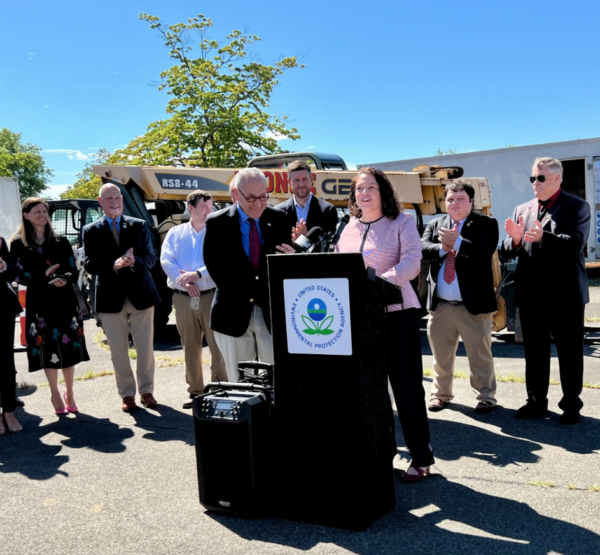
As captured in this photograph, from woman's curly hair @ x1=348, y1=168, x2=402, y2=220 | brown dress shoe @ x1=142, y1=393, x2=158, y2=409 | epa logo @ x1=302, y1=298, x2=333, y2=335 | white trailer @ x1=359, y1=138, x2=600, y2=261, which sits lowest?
brown dress shoe @ x1=142, y1=393, x2=158, y2=409

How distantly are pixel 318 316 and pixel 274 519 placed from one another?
115cm

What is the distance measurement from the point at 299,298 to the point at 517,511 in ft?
5.40

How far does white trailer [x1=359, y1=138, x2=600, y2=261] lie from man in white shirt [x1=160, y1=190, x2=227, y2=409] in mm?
12126

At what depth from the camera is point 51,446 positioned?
5.25 m

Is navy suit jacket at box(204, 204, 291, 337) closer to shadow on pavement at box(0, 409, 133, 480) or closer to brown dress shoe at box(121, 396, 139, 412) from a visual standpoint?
shadow on pavement at box(0, 409, 133, 480)

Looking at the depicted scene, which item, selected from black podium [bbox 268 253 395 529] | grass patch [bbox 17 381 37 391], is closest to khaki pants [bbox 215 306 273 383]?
black podium [bbox 268 253 395 529]

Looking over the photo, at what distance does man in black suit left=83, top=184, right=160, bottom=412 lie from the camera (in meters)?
6.09

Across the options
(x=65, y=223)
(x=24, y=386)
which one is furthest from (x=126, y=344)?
(x=65, y=223)

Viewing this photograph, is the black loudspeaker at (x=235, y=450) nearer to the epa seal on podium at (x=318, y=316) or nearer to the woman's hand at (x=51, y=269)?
the epa seal on podium at (x=318, y=316)

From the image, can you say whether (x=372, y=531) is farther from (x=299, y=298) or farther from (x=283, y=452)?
(x=299, y=298)

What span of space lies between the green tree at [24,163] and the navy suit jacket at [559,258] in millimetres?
72073

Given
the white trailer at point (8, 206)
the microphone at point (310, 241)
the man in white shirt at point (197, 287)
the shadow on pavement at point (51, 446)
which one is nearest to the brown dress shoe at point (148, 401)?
the man in white shirt at point (197, 287)

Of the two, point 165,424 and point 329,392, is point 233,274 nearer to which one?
point 329,392

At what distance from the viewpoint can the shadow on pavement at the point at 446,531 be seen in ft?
10.5
